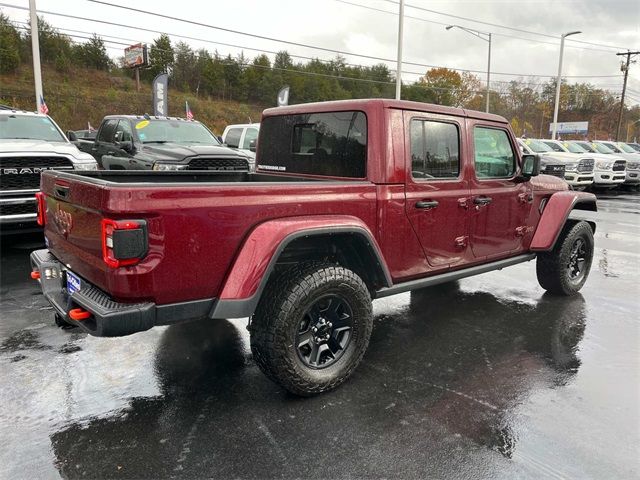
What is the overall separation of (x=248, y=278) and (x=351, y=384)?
46.2 inches

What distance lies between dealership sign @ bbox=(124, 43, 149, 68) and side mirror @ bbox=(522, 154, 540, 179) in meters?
46.2

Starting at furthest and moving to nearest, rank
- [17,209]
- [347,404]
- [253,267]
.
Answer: [17,209]
[347,404]
[253,267]

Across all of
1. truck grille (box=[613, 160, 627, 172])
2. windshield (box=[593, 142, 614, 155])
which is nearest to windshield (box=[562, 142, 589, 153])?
windshield (box=[593, 142, 614, 155])

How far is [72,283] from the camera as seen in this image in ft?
9.77

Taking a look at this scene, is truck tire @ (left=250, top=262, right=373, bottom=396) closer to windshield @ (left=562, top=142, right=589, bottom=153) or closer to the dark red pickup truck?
the dark red pickup truck

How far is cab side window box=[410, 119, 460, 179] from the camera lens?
3.68 metres

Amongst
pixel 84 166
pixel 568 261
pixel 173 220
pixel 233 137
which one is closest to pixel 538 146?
pixel 233 137

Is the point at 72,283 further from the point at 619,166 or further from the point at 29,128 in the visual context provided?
the point at 619,166

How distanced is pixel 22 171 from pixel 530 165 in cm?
622

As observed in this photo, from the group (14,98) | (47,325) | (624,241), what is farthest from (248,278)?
(14,98)

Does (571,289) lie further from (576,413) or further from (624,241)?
(624,241)

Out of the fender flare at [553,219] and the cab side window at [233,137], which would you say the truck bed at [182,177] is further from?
the cab side window at [233,137]

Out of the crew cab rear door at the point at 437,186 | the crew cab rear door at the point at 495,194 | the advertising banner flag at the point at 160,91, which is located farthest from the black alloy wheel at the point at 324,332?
the advertising banner flag at the point at 160,91

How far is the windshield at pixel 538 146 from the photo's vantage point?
1767 centimetres
